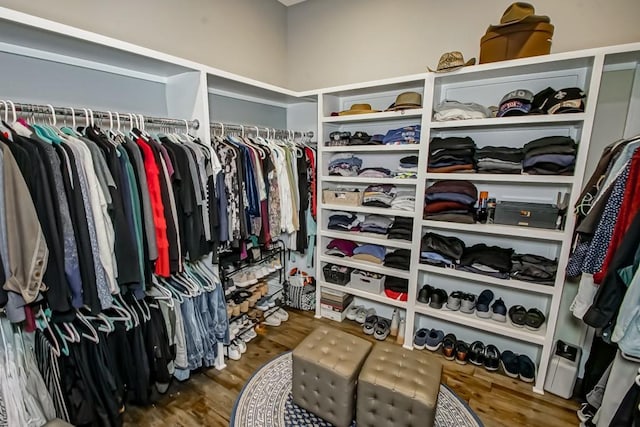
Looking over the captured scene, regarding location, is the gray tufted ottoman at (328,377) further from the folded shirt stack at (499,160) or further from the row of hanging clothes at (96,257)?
the folded shirt stack at (499,160)

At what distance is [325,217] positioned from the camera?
9.27ft

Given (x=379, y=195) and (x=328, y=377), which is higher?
(x=379, y=195)

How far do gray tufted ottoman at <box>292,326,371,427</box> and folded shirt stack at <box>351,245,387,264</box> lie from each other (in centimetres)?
88

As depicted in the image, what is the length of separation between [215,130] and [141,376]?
170 cm

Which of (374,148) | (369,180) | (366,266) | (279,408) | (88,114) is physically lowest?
(279,408)

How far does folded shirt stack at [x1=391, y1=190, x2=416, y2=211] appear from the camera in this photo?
2342 mm

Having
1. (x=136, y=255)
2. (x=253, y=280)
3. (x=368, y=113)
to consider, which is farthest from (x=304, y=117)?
(x=136, y=255)

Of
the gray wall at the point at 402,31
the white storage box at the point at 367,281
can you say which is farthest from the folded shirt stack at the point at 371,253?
the gray wall at the point at 402,31

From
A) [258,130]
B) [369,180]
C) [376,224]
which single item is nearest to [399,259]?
[376,224]

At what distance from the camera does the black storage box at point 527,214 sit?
189 cm

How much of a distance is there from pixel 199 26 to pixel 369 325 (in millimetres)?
2857

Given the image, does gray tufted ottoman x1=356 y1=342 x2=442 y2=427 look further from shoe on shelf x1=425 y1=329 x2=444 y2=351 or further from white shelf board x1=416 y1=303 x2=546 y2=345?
shoe on shelf x1=425 y1=329 x2=444 y2=351

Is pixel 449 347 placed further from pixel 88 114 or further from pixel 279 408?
pixel 88 114

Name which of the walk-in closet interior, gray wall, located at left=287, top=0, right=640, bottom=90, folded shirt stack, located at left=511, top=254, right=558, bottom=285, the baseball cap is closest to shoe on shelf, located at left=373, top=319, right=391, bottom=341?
the walk-in closet interior
